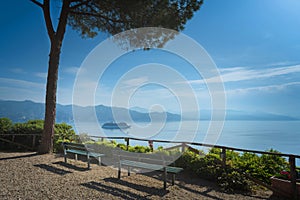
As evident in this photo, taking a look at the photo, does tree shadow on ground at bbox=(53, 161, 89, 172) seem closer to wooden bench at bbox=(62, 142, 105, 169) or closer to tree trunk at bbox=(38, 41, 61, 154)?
wooden bench at bbox=(62, 142, 105, 169)

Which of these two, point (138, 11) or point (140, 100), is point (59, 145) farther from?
point (138, 11)

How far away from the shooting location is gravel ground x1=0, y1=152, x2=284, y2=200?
12.5ft

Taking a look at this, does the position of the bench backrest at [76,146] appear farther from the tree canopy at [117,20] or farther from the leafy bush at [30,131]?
the leafy bush at [30,131]

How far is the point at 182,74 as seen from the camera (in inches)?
374

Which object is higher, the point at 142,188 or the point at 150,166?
the point at 150,166

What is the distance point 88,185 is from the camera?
4.37 meters

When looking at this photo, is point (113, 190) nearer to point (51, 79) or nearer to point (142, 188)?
point (142, 188)

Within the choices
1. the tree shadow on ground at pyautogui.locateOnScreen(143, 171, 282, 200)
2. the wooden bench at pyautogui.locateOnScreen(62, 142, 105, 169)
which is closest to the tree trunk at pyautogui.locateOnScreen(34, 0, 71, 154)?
the wooden bench at pyautogui.locateOnScreen(62, 142, 105, 169)

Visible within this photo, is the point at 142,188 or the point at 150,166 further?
the point at 150,166

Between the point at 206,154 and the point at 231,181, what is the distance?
1.43 metres

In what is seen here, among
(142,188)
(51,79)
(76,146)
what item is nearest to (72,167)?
(76,146)

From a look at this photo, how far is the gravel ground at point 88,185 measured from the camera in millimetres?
3818

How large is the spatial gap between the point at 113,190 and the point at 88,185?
63 cm

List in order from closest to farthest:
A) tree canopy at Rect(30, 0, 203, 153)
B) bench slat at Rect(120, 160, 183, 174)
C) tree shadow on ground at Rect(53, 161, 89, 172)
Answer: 1. bench slat at Rect(120, 160, 183, 174)
2. tree shadow on ground at Rect(53, 161, 89, 172)
3. tree canopy at Rect(30, 0, 203, 153)
